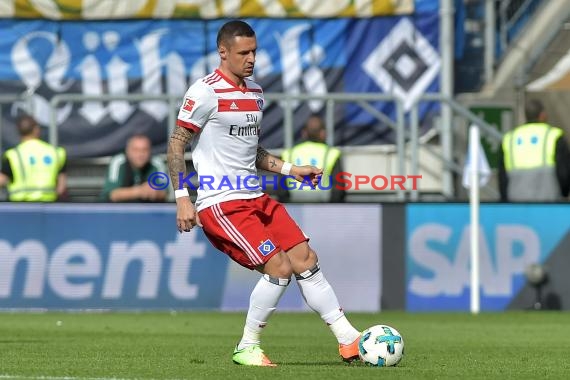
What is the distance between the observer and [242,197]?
9680 millimetres

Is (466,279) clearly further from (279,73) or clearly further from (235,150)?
(235,150)

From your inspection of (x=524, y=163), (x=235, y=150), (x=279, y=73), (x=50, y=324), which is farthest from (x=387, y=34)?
(x=235, y=150)

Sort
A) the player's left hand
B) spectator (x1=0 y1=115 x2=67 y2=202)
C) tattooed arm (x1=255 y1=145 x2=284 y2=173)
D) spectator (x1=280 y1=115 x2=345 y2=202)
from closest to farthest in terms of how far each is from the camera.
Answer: the player's left hand
tattooed arm (x1=255 y1=145 x2=284 y2=173)
spectator (x1=0 y1=115 x2=67 y2=202)
spectator (x1=280 y1=115 x2=345 y2=202)

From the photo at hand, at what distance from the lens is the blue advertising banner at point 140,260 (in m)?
16.9

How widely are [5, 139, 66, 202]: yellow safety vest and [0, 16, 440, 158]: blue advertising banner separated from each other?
12.7 ft

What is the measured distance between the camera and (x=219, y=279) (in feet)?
56.1

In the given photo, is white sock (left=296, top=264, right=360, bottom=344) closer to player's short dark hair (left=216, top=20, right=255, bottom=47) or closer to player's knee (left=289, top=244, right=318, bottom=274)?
player's knee (left=289, top=244, right=318, bottom=274)

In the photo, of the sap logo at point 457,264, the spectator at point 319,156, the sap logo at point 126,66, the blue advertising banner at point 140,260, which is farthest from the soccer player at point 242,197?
the sap logo at point 126,66

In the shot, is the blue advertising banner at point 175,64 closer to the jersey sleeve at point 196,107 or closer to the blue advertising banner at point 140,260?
the blue advertising banner at point 140,260

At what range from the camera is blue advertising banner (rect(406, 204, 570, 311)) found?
678 inches

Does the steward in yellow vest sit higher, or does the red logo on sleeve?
the red logo on sleeve

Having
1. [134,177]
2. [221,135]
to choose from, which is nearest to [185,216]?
[221,135]

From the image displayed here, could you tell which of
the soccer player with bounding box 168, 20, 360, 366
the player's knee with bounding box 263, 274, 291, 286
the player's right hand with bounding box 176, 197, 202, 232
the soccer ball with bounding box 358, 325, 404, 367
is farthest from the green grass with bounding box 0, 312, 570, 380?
the player's right hand with bounding box 176, 197, 202, 232

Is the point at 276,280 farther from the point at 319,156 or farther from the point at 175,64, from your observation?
the point at 175,64
